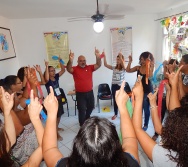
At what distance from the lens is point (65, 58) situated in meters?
4.25

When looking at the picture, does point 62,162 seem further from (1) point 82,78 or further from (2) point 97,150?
(1) point 82,78

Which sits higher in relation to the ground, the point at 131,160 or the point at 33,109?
the point at 33,109

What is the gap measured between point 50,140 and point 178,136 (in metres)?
0.71

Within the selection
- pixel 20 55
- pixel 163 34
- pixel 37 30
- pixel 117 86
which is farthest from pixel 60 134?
pixel 163 34

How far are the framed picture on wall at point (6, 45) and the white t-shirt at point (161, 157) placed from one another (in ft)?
10.9

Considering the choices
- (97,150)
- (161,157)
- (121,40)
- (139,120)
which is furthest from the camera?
(121,40)

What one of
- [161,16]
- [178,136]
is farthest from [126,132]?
[161,16]

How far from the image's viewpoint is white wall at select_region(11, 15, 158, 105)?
407 centimetres

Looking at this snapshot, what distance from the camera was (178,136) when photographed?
88 centimetres

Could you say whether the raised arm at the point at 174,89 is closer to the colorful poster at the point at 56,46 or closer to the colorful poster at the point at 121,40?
the colorful poster at the point at 121,40

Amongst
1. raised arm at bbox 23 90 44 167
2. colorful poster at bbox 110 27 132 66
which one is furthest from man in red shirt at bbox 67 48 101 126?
raised arm at bbox 23 90 44 167

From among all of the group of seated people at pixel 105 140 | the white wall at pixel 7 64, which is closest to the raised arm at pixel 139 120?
the group of seated people at pixel 105 140

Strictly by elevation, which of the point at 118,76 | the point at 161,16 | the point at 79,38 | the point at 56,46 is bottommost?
the point at 118,76

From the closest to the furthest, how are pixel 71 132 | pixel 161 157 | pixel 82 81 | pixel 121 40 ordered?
pixel 161 157
pixel 82 81
pixel 71 132
pixel 121 40
